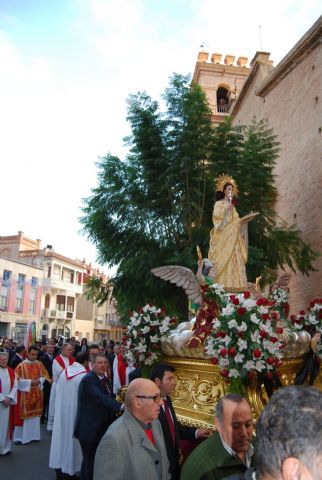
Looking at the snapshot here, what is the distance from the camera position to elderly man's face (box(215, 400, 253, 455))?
251cm

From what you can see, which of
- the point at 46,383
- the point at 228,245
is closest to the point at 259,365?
the point at 228,245

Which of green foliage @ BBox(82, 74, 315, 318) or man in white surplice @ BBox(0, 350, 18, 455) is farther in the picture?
green foliage @ BBox(82, 74, 315, 318)

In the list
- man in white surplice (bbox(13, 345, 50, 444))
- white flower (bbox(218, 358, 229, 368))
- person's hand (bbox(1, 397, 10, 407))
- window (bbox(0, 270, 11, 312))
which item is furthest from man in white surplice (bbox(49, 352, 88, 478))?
window (bbox(0, 270, 11, 312))

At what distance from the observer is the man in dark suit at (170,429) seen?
12.2 ft

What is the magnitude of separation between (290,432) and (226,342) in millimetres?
3353

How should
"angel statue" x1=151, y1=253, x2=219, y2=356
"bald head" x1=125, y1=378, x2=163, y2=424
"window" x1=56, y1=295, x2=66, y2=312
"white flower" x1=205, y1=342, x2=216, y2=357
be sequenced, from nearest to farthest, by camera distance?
1. "bald head" x1=125, y1=378, x2=163, y2=424
2. "white flower" x1=205, y1=342, x2=216, y2=357
3. "angel statue" x1=151, y1=253, x2=219, y2=356
4. "window" x1=56, y1=295, x2=66, y2=312

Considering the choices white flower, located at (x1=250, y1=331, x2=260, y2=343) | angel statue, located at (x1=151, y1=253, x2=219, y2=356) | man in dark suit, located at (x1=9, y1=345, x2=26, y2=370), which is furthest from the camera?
man in dark suit, located at (x1=9, y1=345, x2=26, y2=370)

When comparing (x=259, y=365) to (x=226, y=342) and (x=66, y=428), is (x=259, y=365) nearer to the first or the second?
(x=226, y=342)

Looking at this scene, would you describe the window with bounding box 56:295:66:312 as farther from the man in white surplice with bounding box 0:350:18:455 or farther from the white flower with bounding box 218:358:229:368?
the white flower with bounding box 218:358:229:368

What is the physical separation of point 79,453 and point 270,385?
3268 mm

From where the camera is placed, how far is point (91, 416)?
504cm

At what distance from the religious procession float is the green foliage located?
515cm

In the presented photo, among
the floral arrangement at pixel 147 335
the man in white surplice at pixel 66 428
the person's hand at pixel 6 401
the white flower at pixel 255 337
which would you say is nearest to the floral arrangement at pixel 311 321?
the floral arrangement at pixel 147 335

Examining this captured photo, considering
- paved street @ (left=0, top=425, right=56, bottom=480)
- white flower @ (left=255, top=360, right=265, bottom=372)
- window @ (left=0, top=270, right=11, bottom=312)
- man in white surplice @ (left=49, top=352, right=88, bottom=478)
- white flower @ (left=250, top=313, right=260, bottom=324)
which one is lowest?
paved street @ (left=0, top=425, right=56, bottom=480)
